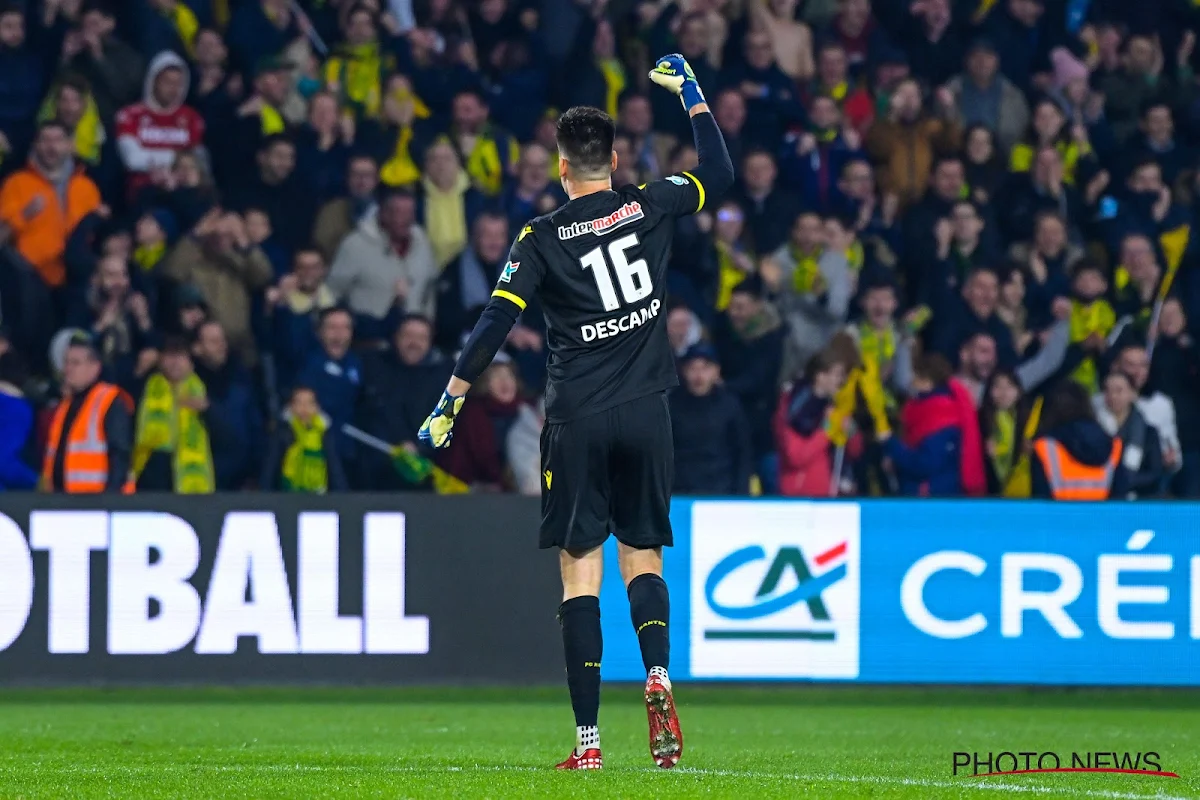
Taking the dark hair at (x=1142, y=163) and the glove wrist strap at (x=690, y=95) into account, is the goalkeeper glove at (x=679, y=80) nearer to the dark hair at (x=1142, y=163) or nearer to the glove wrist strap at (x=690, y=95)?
the glove wrist strap at (x=690, y=95)

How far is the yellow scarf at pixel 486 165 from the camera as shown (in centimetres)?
1509

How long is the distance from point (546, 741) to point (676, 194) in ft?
11.1

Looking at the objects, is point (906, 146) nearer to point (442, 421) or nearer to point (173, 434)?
point (173, 434)

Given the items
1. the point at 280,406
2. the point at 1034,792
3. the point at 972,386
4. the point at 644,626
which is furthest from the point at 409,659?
the point at 1034,792

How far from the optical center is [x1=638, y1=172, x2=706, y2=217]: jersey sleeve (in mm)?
7152

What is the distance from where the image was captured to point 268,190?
47.9ft

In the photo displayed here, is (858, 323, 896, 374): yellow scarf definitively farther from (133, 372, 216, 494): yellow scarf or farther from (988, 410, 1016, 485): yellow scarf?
(133, 372, 216, 494): yellow scarf

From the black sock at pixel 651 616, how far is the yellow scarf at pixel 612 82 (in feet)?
30.1

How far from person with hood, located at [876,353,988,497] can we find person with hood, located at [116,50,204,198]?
5350 millimetres

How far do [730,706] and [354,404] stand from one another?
10.3ft

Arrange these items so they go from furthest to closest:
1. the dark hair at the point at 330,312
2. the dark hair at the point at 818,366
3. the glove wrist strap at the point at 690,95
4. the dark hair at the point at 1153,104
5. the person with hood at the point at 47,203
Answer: the dark hair at the point at 1153,104
the person with hood at the point at 47,203
the dark hair at the point at 818,366
the dark hair at the point at 330,312
the glove wrist strap at the point at 690,95

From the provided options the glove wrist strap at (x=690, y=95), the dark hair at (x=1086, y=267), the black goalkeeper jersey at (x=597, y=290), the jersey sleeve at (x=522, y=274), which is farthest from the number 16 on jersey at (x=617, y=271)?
the dark hair at (x=1086, y=267)

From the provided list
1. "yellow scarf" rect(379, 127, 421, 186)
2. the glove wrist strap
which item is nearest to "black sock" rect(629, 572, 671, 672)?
the glove wrist strap

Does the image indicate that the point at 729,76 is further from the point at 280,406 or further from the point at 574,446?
the point at 574,446
